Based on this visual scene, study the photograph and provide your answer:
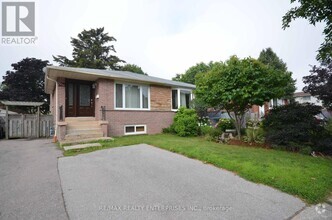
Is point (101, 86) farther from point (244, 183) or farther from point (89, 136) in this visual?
point (244, 183)

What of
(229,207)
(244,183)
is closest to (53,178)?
(229,207)

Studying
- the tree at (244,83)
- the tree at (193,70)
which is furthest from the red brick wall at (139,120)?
the tree at (193,70)

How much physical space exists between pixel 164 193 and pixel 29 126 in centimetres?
1116

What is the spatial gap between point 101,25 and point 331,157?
3777 centimetres

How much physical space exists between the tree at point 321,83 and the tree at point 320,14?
8.58 m

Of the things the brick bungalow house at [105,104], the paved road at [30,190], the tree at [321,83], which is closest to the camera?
the paved road at [30,190]

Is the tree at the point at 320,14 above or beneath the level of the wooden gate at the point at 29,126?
above

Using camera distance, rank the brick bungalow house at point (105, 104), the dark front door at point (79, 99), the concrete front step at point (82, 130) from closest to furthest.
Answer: the concrete front step at point (82, 130)
the brick bungalow house at point (105, 104)
the dark front door at point (79, 99)

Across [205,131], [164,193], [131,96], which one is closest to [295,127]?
[205,131]

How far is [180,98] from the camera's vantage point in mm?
13812

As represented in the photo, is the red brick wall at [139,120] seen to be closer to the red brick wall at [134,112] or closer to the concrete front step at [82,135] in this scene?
the red brick wall at [134,112]

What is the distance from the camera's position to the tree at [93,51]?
31.5 meters

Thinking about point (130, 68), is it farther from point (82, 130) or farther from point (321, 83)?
point (321, 83)

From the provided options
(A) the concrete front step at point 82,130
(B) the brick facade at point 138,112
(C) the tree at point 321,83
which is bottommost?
(A) the concrete front step at point 82,130
